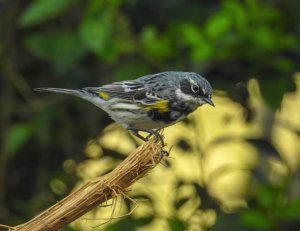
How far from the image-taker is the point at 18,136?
5.64 meters

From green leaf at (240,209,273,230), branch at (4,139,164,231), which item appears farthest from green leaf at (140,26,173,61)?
branch at (4,139,164,231)

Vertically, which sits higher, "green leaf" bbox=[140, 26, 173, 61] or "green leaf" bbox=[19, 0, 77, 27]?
"green leaf" bbox=[19, 0, 77, 27]

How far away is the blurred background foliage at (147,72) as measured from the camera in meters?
5.00

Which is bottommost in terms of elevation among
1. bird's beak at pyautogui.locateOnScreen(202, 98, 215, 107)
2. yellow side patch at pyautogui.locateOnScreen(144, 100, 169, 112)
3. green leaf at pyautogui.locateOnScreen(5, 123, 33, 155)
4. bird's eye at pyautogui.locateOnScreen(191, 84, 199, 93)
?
green leaf at pyautogui.locateOnScreen(5, 123, 33, 155)

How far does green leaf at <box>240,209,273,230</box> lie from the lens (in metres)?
5.11

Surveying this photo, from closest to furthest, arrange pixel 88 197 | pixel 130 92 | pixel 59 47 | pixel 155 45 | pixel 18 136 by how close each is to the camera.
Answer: pixel 88 197 < pixel 130 92 < pixel 155 45 < pixel 59 47 < pixel 18 136

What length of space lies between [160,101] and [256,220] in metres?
1.32

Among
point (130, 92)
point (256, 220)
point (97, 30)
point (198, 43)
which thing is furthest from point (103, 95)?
point (256, 220)

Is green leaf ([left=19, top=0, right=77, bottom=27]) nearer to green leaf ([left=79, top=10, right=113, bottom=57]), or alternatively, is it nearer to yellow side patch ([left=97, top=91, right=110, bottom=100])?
green leaf ([left=79, top=10, right=113, bottom=57])

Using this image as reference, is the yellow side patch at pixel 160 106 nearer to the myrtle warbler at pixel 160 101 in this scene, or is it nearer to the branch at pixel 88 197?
the myrtle warbler at pixel 160 101

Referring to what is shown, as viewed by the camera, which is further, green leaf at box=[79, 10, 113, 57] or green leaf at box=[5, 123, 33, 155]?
green leaf at box=[5, 123, 33, 155]

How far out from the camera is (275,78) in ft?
16.4

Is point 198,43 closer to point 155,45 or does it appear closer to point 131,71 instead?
point 155,45

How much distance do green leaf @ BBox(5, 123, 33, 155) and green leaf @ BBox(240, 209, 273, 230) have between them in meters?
1.29
